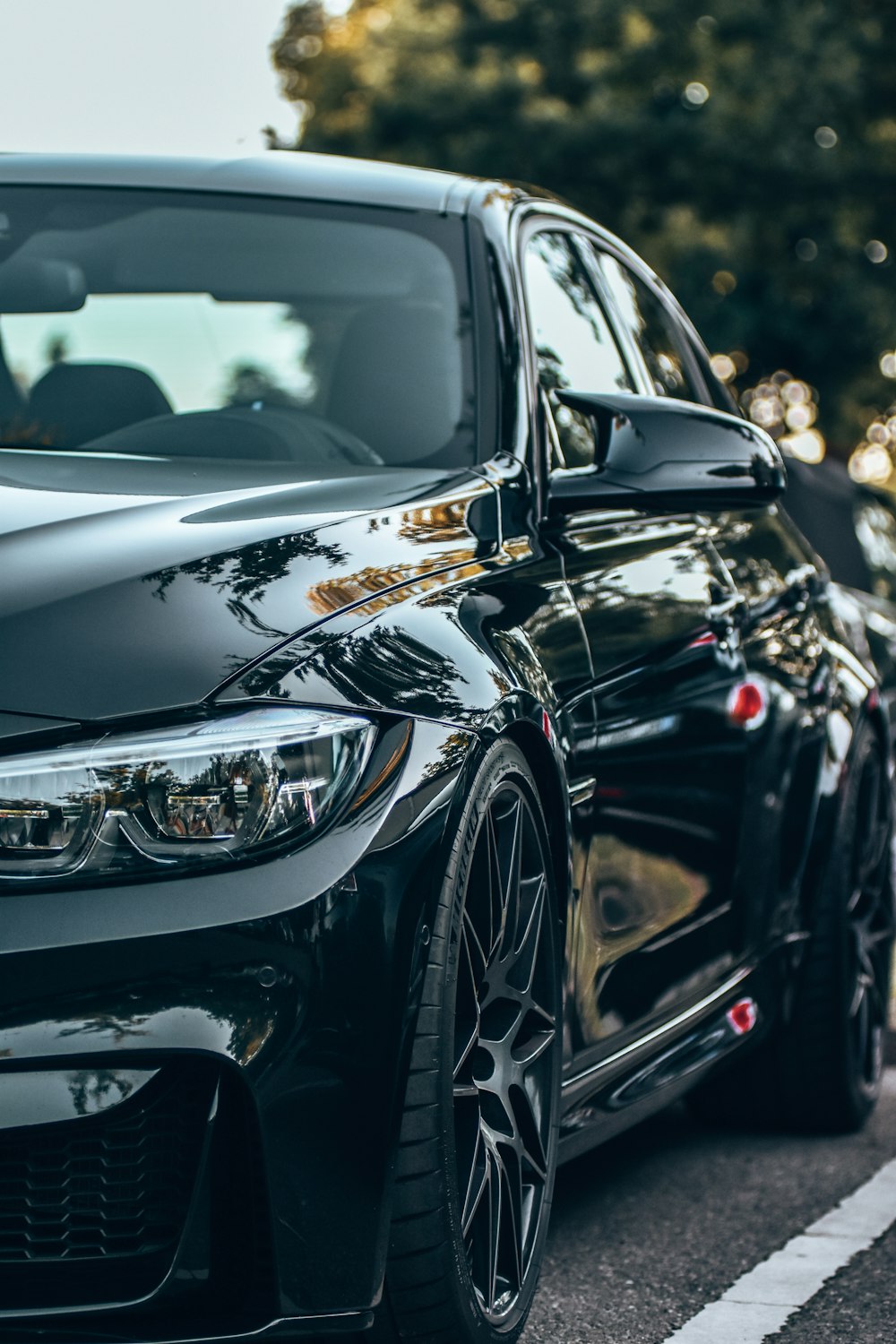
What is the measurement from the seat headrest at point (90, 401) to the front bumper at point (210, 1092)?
1395 mm

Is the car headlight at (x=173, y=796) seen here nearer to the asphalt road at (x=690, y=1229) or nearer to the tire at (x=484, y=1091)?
the tire at (x=484, y=1091)

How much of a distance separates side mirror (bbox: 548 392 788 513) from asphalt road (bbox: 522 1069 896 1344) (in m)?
1.20

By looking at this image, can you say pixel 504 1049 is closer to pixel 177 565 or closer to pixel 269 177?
pixel 177 565

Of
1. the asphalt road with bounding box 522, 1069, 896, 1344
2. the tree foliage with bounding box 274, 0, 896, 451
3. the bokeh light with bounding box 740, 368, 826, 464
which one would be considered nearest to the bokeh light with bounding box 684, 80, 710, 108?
the tree foliage with bounding box 274, 0, 896, 451

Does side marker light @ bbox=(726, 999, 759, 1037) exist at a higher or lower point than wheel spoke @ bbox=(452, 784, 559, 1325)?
lower

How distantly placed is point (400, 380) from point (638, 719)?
0.71 m

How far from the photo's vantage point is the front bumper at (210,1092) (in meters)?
2.11

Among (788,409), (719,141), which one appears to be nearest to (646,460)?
A: (719,141)

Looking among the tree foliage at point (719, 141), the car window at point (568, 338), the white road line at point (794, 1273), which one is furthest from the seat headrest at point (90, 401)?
the tree foliage at point (719, 141)

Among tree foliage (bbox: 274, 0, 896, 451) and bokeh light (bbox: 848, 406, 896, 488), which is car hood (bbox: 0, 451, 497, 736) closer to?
tree foliage (bbox: 274, 0, 896, 451)

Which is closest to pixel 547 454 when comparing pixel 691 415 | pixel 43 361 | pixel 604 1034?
pixel 691 415

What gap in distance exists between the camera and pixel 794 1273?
3.48 metres

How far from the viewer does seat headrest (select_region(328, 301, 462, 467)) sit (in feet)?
11.2

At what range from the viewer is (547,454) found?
133 inches
